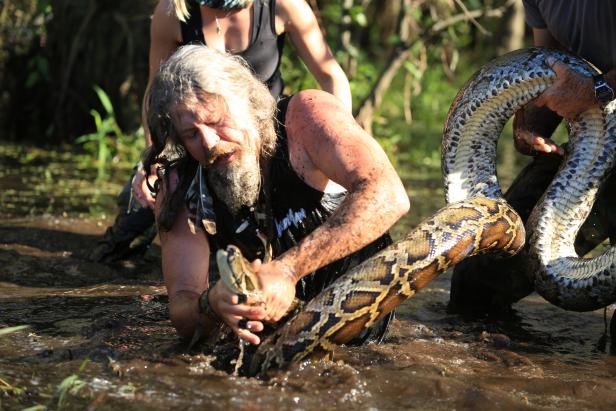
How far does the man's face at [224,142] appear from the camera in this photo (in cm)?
381

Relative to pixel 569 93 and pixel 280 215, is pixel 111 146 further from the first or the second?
pixel 569 93

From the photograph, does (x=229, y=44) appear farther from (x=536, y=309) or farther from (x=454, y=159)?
(x=536, y=309)

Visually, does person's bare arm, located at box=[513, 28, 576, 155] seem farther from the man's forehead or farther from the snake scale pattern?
the man's forehead

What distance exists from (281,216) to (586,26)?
1.94 m

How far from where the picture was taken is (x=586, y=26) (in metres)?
4.95

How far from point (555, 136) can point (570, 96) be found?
20.2ft

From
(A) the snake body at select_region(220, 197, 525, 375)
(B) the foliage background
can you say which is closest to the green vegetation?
(B) the foliage background

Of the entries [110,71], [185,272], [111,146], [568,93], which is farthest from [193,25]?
[110,71]

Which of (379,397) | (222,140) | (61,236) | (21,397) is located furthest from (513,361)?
(61,236)

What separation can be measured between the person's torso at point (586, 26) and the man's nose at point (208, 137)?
2.21 m

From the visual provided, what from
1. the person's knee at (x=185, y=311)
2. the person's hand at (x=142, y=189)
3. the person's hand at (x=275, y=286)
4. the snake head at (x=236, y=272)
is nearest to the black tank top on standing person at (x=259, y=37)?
the person's hand at (x=142, y=189)

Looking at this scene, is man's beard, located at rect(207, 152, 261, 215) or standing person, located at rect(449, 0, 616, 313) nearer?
man's beard, located at rect(207, 152, 261, 215)

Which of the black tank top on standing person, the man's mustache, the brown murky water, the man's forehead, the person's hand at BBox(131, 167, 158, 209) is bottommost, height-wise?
the brown murky water

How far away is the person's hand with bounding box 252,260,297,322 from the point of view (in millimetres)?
3496
